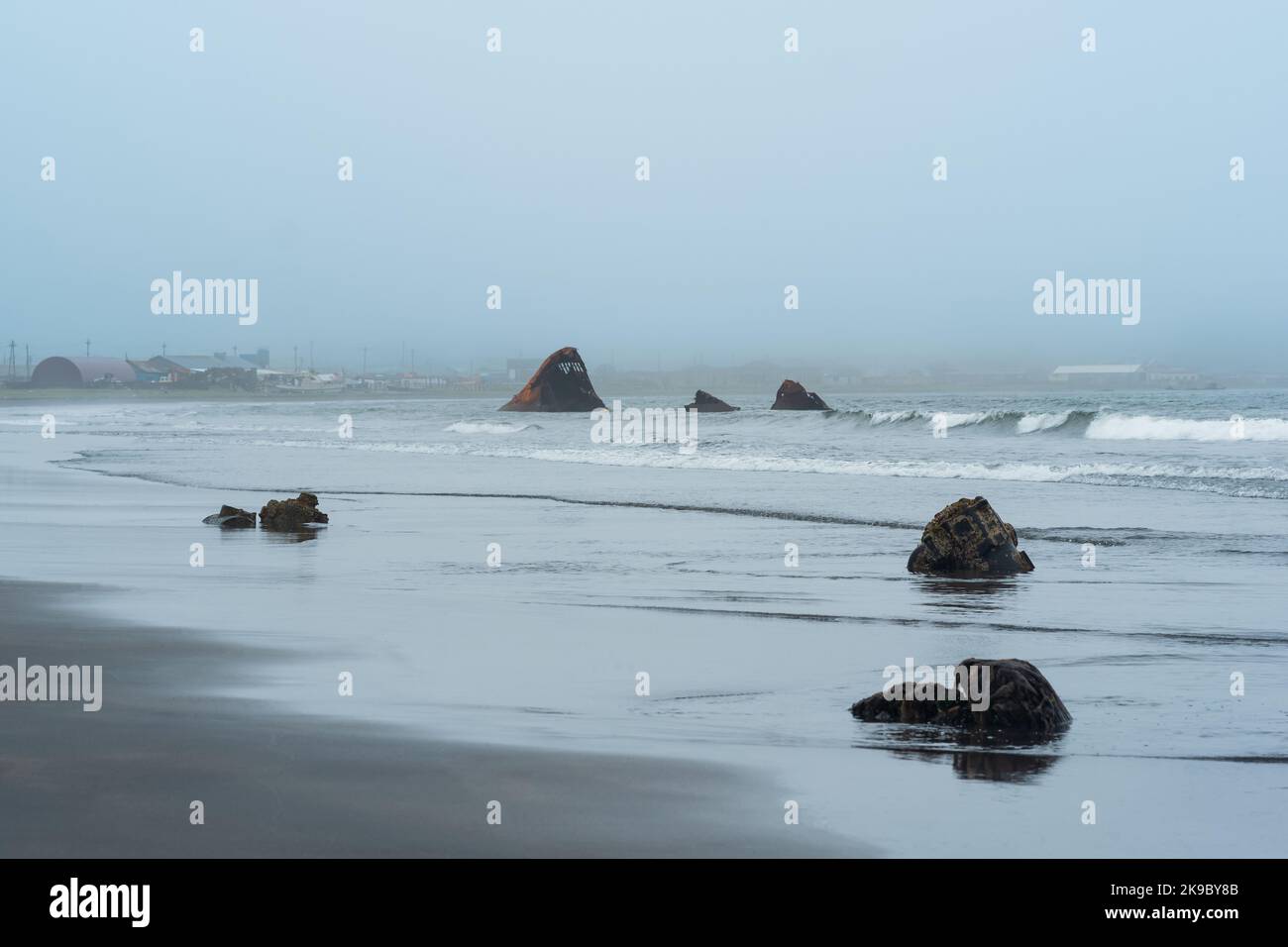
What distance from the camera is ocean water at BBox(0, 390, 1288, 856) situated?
565cm

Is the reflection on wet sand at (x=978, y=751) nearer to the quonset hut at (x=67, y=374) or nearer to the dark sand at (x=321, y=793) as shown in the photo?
the dark sand at (x=321, y=793)

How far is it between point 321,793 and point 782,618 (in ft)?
17.8

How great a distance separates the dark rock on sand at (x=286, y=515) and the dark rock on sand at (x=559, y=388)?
70772 millimetres

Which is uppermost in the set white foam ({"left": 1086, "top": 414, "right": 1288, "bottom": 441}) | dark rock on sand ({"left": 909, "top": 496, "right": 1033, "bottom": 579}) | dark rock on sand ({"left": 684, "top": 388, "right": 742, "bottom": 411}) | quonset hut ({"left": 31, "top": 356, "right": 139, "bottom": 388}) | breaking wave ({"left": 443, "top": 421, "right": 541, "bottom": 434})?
quonset hut ({"left": 31, "top": 356, "right": 139, "bottom": 388})

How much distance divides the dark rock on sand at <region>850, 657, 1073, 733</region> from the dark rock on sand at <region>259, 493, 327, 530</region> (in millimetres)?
11450

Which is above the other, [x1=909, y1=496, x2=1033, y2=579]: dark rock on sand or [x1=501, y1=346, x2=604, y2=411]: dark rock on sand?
[x1=501, y1=346, x2=604, y2=411]: dark rock on sand

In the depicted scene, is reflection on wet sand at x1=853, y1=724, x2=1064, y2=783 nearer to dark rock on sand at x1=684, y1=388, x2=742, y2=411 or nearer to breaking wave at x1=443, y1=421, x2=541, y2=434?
breaking wave at x1=443, y1=421, x2=541, y2=434

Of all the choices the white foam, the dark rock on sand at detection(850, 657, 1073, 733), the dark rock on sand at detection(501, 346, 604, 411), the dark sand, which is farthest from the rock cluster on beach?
the dark rock on sand at detection(501, 346, 604, 411)

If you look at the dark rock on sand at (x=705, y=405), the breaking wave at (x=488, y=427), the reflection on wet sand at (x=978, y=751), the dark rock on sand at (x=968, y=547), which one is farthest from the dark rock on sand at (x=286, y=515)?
the dark rock on sand at (x=705, y=405)

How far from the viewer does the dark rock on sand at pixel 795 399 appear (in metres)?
80.5

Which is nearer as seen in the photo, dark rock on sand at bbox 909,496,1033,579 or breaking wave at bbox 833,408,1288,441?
dark rock on sand at bbox 909,496,1033,579

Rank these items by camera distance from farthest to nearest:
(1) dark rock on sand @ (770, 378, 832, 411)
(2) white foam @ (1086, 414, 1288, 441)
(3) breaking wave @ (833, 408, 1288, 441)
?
(1) dark rock on sand @ (770, 378, 832, 411)
(3) breaking wave @ (833, 408, 1288, 441)
(2) white foam @ (1086, 414, 1288, 441)
